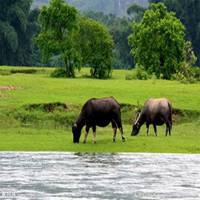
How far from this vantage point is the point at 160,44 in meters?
81.2

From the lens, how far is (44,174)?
1013 inches

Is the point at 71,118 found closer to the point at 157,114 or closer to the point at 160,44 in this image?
the point at 157,114

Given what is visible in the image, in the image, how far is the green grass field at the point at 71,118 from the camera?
3528cm

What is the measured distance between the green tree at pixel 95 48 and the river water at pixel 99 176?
161 ft

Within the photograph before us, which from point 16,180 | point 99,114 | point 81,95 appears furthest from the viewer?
point 81,95

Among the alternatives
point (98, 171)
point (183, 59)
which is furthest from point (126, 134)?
point (183, 59)

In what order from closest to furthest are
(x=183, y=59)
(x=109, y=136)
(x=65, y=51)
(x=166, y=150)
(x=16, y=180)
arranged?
(x=16, y=180) → (x=166, y=150) → (x=109, y=136) → (x=65, y=51) → (x=183, y=59)

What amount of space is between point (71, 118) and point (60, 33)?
117 feet

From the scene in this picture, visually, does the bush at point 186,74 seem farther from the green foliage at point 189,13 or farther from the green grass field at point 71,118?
the green foliage at point 189,13

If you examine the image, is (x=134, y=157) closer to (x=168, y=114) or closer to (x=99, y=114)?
(x=99, y=114)

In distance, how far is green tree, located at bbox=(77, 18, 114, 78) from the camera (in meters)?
81.6

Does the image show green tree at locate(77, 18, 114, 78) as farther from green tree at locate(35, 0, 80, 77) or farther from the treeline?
green tree at locate(35, 0, 80, 77)

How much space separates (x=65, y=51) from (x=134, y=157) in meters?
46.9

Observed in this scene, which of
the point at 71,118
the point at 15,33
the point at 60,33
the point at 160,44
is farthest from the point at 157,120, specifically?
the point at 15,33
